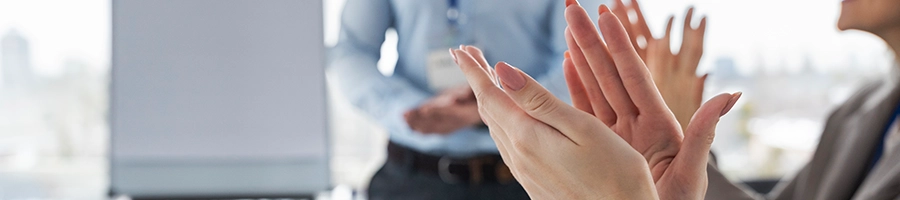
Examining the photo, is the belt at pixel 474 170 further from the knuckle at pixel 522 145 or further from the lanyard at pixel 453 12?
the knuckle at pixel 522 145

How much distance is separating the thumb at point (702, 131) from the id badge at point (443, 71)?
126cm

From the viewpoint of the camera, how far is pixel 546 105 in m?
0.54

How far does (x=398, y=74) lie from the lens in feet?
6.50

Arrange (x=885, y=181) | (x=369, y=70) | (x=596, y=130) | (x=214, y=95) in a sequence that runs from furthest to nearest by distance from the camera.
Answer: (x=214, y=95), (x=369, y=70), (x=885, y=181), (x=596, y=130)

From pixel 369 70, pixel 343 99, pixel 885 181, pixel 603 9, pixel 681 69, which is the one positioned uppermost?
pixel 603 9

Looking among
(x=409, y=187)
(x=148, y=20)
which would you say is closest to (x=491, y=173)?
(x=409, y=187)

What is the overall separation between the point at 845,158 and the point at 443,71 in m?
1.04

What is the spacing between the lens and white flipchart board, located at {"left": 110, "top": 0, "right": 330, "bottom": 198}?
2.44m

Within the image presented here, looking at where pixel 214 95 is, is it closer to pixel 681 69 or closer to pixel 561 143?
pixel 681 69

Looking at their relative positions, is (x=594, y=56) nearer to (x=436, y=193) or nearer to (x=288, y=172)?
(x=436, y=193)

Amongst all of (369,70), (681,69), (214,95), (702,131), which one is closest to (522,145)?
(702,131)

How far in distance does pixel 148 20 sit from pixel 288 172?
0.76m

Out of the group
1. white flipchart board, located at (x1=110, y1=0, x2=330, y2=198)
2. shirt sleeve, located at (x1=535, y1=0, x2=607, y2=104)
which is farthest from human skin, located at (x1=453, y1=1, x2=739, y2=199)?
white flipchart board, located at (x1=110, y1=0, x2=330, y2=198)

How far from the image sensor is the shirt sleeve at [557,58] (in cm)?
173
